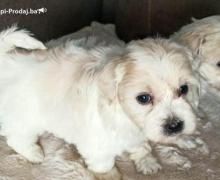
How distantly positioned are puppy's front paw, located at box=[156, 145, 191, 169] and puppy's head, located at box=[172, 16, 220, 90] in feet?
1.19

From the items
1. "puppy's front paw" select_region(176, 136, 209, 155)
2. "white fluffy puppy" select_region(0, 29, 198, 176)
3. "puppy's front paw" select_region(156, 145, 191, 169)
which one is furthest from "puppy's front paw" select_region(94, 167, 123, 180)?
"puppy's front paw" select_region(176, 136, 209, 155)

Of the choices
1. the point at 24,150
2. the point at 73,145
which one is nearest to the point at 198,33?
the point at 73,145

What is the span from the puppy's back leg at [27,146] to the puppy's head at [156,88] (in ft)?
1.78

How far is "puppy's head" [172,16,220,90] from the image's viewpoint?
212 centimetres

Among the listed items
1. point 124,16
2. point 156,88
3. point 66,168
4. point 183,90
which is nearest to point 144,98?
point 156,88

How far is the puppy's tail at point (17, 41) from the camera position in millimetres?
1920

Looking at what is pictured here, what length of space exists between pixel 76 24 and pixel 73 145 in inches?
43.1

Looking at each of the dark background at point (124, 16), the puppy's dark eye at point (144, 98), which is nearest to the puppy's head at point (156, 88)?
the puppy's dark eye at point (144, 98)

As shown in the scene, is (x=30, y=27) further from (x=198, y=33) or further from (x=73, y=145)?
(x=198, y=33)

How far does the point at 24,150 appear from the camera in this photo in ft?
6.94

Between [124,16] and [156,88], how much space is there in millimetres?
1297

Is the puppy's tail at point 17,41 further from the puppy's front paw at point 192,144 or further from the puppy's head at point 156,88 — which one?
the puppy's front paw at point 192,144

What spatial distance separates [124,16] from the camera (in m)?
2.90

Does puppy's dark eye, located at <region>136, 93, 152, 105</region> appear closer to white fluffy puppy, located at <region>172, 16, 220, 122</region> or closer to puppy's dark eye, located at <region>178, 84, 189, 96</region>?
puppy's dark eye, located at <region>178, 84, 189, 96</region>
